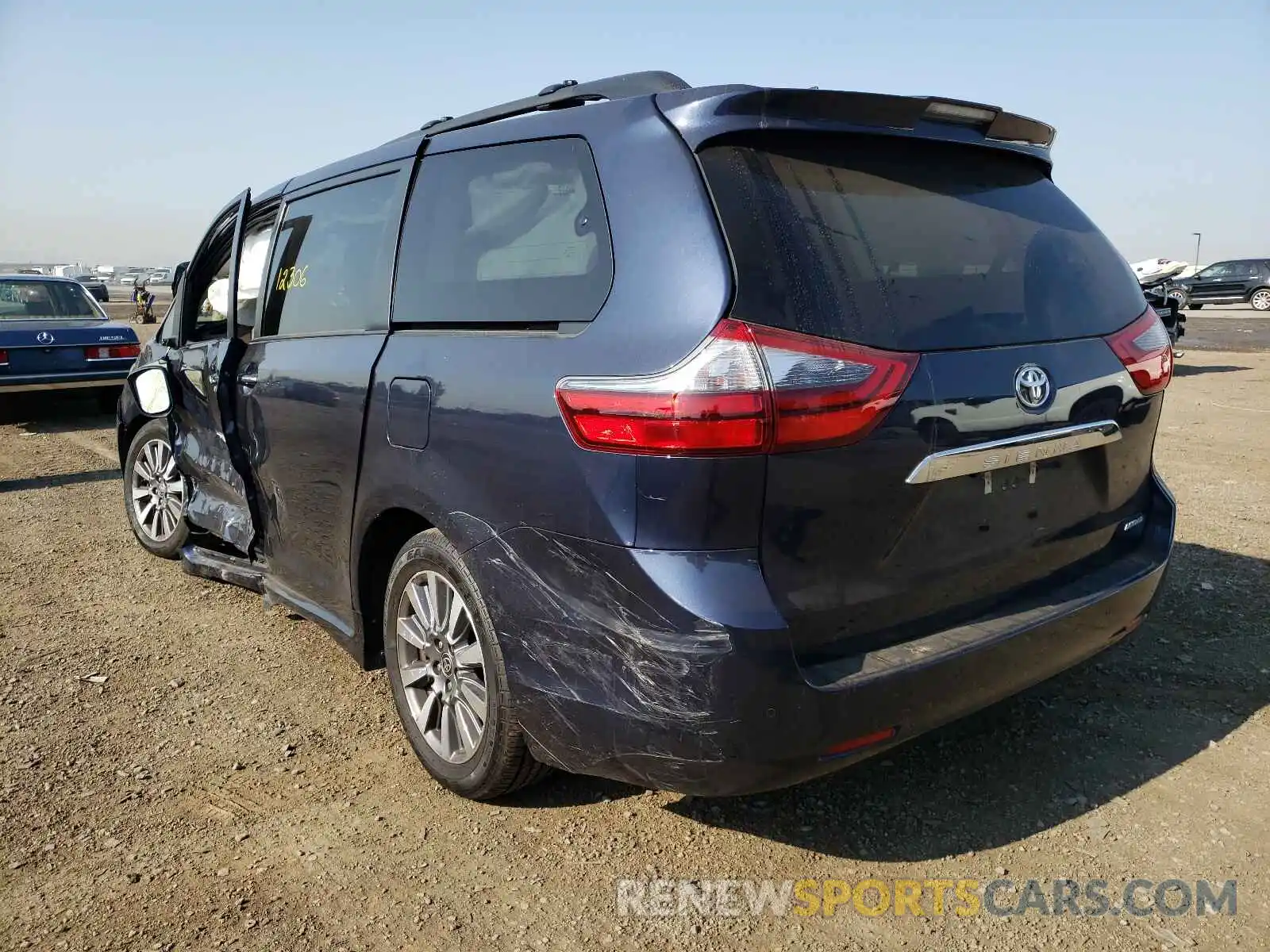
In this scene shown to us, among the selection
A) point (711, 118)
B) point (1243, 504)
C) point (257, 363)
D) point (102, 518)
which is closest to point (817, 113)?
point (711, 118)

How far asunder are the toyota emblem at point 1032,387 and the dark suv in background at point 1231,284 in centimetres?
3455

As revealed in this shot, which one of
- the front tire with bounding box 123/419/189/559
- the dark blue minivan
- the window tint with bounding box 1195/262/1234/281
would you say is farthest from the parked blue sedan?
the window tint with bounding box 1195/262/1234/281

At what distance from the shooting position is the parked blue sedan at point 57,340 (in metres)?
9.51

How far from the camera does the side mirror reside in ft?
16.0

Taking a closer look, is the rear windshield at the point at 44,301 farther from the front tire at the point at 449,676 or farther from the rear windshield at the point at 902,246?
the rear windshield at the point at 902,246

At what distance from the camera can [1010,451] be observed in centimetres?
238

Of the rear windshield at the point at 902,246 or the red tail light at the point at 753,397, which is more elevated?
the rear windshield at the point at 902,246

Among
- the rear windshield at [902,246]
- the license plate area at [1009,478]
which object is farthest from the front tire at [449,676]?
the license plate area at [1009,478]

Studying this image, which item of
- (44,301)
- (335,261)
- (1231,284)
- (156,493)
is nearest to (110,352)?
(44,301)

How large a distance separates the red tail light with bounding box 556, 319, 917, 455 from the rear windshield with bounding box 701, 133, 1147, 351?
0.06 m

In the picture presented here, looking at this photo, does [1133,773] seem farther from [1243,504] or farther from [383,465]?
[1243,504]

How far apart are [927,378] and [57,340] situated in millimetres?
9995

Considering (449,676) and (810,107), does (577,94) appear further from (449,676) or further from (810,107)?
(449,676)

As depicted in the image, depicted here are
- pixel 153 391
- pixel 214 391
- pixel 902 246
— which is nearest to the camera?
pixel 902 246
